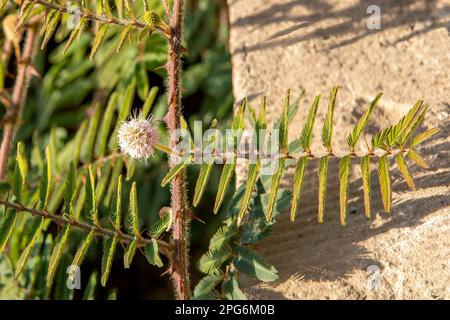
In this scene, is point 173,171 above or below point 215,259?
above

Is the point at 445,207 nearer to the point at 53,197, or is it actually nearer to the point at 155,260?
the point at 155,260

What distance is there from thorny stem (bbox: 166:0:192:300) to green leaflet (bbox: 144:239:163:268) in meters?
0.06

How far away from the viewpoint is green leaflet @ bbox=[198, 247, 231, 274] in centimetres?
144

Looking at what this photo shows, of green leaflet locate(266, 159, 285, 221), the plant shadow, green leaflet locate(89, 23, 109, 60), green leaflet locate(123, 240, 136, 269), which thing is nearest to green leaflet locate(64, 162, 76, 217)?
green leaflet locate(123, 240, 136, 269)

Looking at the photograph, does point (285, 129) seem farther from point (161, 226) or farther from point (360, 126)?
point (161, 226)

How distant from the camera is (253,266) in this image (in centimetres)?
141

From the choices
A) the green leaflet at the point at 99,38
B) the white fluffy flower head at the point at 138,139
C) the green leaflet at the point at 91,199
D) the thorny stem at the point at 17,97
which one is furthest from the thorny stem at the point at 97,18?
the thorny stem at the point at 17,97

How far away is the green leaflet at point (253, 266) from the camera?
139 centimetres

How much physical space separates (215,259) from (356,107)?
474 millimetres

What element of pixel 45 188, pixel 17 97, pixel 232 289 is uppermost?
pixel 17 97

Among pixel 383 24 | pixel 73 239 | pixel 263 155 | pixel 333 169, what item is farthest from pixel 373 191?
pixel 73 239

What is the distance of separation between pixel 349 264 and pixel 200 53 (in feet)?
3.55

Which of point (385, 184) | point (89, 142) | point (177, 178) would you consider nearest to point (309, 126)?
point (385, 184)
